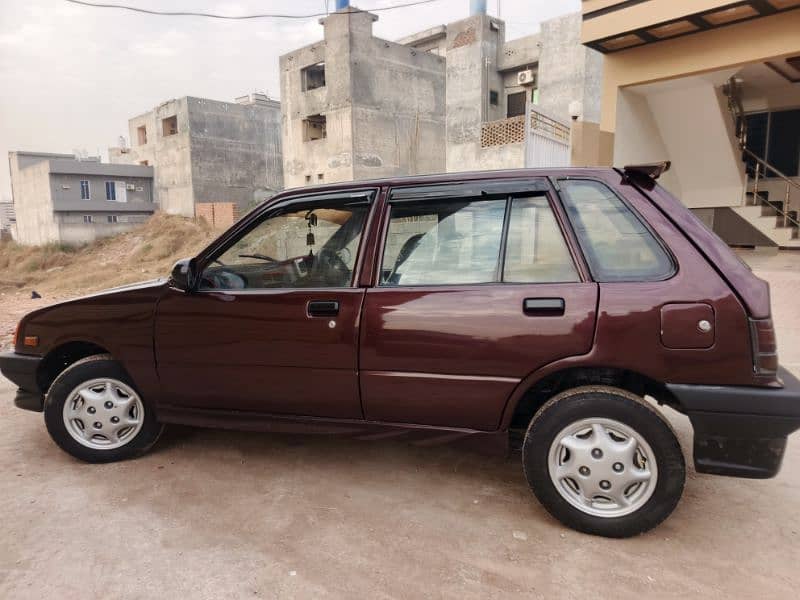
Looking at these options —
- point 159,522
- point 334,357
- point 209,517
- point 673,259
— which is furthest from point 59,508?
point 673,259

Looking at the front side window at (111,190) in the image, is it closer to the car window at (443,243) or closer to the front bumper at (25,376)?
the front bumper at (25,376)

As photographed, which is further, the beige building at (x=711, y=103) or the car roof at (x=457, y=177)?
the beige building at (x=711, y=103)

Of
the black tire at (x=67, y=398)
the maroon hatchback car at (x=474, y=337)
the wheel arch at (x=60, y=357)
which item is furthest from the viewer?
the wheel arch at (x=60, y=357)

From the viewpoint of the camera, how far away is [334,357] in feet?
9.61

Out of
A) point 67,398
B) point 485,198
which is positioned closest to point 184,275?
point 67,398

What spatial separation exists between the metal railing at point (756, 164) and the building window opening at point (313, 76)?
17.3 m

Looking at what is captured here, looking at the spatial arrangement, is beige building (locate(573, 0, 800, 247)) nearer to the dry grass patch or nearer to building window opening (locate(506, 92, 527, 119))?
building window opening (locate(506, 92, 527, 119))

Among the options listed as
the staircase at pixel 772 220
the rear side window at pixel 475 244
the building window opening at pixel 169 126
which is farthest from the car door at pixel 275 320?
the building window opening at pixel 169 126

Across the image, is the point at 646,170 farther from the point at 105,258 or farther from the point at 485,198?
the point at 105,258

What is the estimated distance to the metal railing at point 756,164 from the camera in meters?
12.2

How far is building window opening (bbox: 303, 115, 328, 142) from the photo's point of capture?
24.7 metres

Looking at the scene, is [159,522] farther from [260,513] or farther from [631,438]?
[631,438]

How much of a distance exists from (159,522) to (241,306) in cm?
119

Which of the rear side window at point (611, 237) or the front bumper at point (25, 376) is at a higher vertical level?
the rear side window at point (611, 237)
